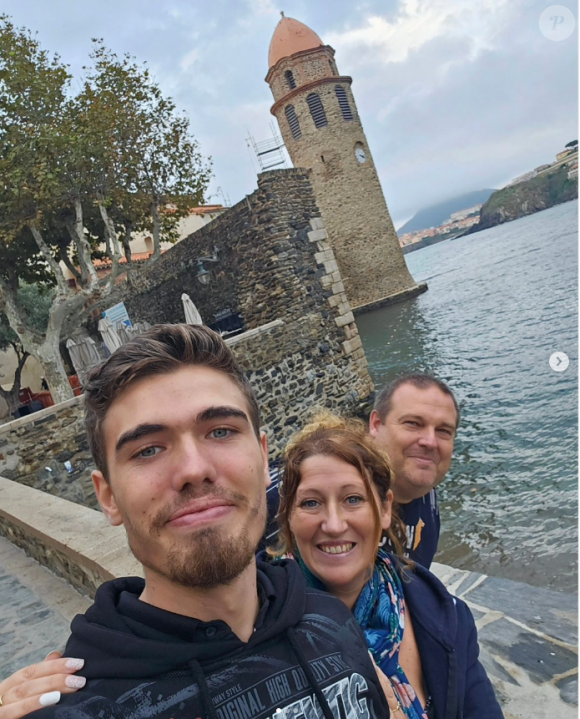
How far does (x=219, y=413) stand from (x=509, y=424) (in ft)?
26.4

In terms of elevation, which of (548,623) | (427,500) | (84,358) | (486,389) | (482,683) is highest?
(84,358)

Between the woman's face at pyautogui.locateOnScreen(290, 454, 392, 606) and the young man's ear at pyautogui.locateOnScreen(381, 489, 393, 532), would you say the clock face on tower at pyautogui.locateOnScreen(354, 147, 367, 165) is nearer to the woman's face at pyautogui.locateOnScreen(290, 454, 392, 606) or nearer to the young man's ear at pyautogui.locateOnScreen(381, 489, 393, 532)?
the young man's ear at pyautogui.locateOnScreen(381, 489, 393, 532)

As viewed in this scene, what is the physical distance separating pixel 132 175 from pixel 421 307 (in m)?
17.3

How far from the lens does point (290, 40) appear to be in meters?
29.1

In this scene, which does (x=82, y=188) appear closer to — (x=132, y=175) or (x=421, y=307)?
(x=132, y=175)

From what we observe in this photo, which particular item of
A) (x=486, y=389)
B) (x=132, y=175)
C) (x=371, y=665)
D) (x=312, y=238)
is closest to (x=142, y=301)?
(x=132, y=175)

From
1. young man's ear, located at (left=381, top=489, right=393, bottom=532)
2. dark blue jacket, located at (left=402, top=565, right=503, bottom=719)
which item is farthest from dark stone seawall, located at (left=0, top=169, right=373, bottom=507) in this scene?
dark blue jacket, located at (left=402, top=565, right=503, bottom=719)

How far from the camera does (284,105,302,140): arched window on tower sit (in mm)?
29188

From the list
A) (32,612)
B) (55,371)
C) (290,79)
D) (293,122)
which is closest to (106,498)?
(32,612)

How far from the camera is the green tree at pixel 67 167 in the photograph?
32.0 ft

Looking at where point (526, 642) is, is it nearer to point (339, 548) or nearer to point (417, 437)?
point (417, 437)

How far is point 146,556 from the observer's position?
1.09 meters

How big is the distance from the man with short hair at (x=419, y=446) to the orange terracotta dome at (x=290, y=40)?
103 feet

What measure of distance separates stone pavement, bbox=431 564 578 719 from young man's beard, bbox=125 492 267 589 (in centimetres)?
211
